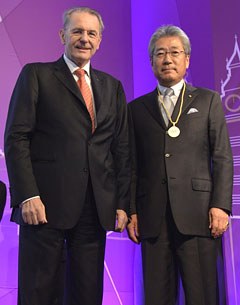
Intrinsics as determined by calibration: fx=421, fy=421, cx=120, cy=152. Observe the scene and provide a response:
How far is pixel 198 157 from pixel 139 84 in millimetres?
1140

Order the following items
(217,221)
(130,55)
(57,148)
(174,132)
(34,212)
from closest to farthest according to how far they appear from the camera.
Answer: (34,212), (57,148), (217,221), (174,132), (130,55)

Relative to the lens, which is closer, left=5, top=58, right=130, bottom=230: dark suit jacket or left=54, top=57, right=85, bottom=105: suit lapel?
left=5, top=58, right=130, bottom=230: dark suit jacket

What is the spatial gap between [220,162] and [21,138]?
93 cm

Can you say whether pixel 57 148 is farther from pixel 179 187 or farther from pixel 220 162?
pixel 220 162

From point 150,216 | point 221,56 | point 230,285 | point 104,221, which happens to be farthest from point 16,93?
point 230,285

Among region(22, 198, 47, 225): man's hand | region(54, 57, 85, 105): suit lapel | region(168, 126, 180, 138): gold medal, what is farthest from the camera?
region(168, 126, 180, 138): gold medal

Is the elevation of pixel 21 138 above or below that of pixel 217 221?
above

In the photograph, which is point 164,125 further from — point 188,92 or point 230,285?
point 230,285

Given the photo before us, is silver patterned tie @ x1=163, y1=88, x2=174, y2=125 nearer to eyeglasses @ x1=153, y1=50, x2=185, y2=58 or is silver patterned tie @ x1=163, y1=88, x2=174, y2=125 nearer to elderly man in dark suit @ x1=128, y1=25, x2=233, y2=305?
elderly man in dark suit @ x1=128, y1=25, x2=233, y2=305

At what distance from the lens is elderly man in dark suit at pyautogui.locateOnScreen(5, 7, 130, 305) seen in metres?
1.79

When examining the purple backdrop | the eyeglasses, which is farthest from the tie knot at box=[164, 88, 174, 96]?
the purple backdrop

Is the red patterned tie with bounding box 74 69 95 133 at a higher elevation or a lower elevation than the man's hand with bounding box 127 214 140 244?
higher

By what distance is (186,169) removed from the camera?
2006mm

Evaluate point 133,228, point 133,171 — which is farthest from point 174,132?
point 133,228
